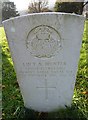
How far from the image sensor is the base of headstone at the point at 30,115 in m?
3.83

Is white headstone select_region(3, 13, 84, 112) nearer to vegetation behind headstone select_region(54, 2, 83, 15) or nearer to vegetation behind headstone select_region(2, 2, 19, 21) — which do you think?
vegetation behind headstone select_region(2, 2, 19, 21)

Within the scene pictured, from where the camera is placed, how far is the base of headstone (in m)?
3.83

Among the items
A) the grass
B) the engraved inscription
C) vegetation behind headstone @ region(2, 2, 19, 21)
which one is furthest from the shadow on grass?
vegetation behind headstone @ region(2, 2, 19, 21)

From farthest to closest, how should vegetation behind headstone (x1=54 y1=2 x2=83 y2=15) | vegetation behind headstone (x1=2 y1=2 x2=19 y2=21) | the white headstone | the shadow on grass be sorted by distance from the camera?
vegetation behind headstone (x1=54 y1=2 x2=83 y2=15)
vegetation behind headstone (x1=2 y1=2 x2=19 y2=21)
the shadow on grass
the white headstone

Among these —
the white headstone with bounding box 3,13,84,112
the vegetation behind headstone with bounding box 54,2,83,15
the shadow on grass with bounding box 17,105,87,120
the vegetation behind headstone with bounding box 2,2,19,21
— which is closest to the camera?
the white headstone with bounding box 3,13,84,112

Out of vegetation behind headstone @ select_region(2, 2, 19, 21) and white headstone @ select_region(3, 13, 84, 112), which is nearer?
white headstone @ select_region(3, 13, 84, 112)

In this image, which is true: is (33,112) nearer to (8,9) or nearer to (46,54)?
(46,54)

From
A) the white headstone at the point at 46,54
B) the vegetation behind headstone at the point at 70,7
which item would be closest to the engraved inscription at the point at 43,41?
the white headstone at the point at 46,54

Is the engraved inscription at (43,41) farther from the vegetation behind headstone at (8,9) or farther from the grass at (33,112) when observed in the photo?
the vegetation behind headstone at (8,9)

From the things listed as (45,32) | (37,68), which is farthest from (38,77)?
(45,32)

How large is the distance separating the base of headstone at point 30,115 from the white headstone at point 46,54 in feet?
0.35

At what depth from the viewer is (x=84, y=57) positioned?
666 centimetres

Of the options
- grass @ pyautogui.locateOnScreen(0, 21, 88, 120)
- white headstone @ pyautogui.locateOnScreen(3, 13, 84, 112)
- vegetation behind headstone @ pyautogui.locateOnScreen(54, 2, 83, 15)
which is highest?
white headstone @ pyautogui.locateOnScreen(3, 13, 84, 112)

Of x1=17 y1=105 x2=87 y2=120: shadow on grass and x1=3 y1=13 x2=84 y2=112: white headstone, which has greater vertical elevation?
x1=3 y1=13 x2=84 y2=112: white headstone
